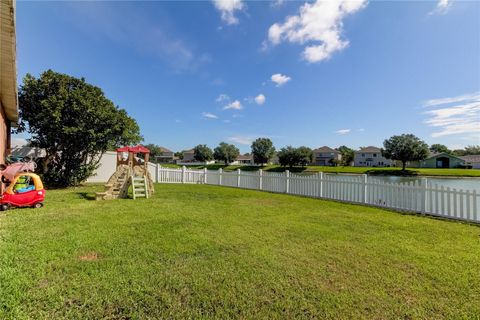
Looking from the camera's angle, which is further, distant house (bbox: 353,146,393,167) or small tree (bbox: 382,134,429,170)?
distant house (bbox: 353,146,393,167)

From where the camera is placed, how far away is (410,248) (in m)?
3.85

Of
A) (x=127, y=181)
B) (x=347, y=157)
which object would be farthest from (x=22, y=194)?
(x=347, y=157)

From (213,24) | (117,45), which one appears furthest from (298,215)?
(117,45)

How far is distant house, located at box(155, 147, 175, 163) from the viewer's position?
93275 millimetres

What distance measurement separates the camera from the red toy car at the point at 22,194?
5961 mm

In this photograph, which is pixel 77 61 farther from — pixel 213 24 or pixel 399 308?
pixel 399 308

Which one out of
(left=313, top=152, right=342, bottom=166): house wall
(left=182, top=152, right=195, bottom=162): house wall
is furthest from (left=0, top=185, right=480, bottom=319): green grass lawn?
(left=182, top=152, right=195, bottom=162): house wall

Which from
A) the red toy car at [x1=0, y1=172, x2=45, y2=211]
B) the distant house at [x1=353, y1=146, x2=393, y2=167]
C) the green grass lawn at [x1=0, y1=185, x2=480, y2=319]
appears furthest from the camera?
the distant house at [x1=353, y1=146, x2=393, y2=167]

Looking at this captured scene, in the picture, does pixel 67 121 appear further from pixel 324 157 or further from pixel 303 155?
pixel 324 157

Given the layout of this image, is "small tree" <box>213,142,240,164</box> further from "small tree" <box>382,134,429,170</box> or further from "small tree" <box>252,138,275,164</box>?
"small tree" <box>382,134,429,170</box>

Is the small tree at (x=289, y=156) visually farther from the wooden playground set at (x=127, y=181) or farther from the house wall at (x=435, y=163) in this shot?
the wooden playground set at (x=127, y=181)

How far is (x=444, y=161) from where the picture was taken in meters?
54.1

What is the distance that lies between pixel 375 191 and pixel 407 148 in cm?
4615

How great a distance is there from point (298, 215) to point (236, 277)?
3.71m
